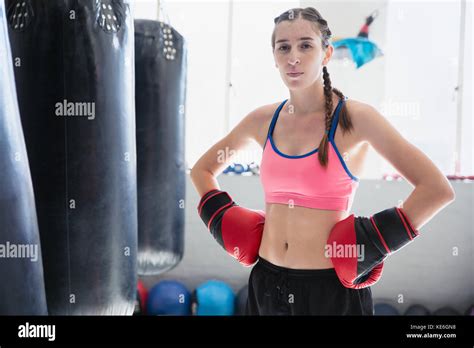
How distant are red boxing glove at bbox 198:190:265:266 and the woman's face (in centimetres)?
33

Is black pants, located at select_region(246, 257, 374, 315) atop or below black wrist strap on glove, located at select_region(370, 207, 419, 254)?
below

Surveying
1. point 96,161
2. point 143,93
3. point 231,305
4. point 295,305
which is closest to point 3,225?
point 96,161

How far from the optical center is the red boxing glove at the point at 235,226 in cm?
106

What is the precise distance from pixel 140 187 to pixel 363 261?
30.5 inches

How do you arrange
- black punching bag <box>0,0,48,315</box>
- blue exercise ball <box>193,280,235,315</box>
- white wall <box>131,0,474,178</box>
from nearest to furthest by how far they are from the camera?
black punching bag <box>0,0,48,315</box>
blue exercise ball <box>193,280,235,315</box>
white wall <box>131,0,474,178</box>

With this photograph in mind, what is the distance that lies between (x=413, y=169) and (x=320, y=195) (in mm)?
194

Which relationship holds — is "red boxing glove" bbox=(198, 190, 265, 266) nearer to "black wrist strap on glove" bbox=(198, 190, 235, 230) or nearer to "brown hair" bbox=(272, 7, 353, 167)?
"black wrist strap on glove" bbox=(198, 190, 235, 230)

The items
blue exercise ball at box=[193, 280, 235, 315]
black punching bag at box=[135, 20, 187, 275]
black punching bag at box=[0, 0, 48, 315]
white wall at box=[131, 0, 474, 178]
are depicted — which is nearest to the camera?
black punching bag at box=[0, 0, 48, 315]

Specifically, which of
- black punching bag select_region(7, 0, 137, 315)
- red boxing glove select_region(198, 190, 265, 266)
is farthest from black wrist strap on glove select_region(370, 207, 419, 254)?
black punching bag select_region(7, 0, 137, 315)

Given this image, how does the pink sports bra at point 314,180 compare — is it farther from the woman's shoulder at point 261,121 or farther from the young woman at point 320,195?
the woman's shoulder at point 261,121

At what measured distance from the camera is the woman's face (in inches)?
38.0

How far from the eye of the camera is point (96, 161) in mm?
991

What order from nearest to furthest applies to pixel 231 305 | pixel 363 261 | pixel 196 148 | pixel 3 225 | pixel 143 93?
pixel 3 225
pixel 363 261
pixel 143 93
pixel 231 305
pixel 196 148
